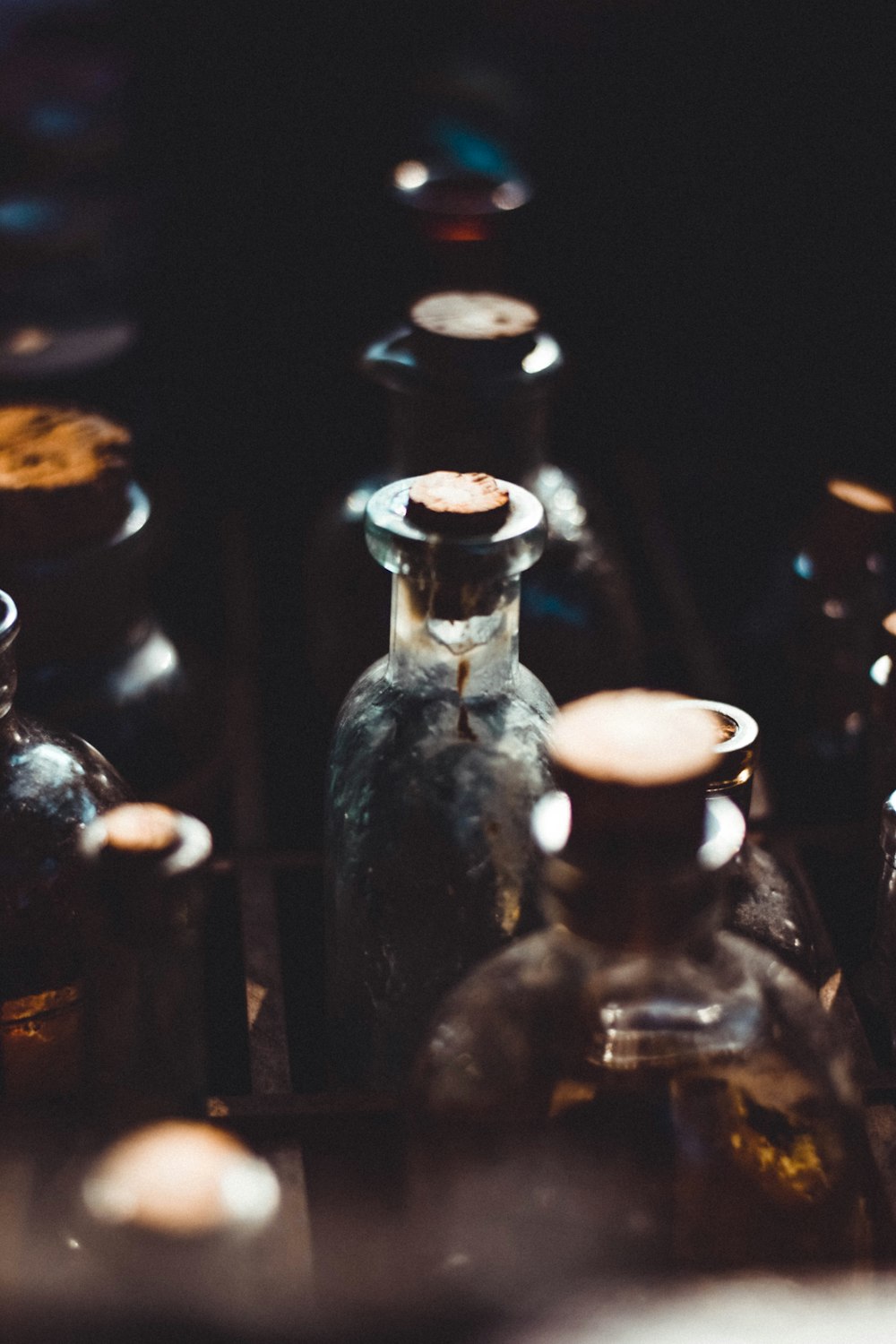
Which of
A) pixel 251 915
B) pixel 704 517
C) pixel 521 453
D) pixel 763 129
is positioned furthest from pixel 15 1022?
pixel 763 129

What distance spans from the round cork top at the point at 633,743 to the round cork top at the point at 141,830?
11cm

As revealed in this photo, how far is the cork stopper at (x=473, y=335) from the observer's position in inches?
30.6

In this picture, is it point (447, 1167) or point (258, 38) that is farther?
point (258, 38)

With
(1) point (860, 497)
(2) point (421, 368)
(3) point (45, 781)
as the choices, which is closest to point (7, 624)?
(3) point (45, 781)

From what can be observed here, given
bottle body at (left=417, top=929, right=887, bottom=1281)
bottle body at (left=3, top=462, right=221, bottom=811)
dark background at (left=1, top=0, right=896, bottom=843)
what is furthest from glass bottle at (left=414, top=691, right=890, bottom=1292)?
dark background at (left=1, top=0, right=896, bottom=843)

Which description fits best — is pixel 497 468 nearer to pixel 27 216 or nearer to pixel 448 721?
pixel 448 721

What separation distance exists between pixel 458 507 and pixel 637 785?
0.18 meters

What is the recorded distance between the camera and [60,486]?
71 centimetres

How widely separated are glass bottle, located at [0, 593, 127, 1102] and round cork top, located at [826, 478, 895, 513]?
17.2 inches

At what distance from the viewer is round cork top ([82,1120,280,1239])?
36 cm

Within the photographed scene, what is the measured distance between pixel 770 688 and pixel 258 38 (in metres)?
0.72

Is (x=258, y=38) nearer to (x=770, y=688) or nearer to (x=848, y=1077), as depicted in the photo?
(x=770, y=688)

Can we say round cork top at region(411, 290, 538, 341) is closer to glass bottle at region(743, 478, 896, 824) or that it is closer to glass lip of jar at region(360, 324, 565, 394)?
glass lip of jar at region(360, 324, 565, 394)

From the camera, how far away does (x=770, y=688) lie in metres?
0.96
